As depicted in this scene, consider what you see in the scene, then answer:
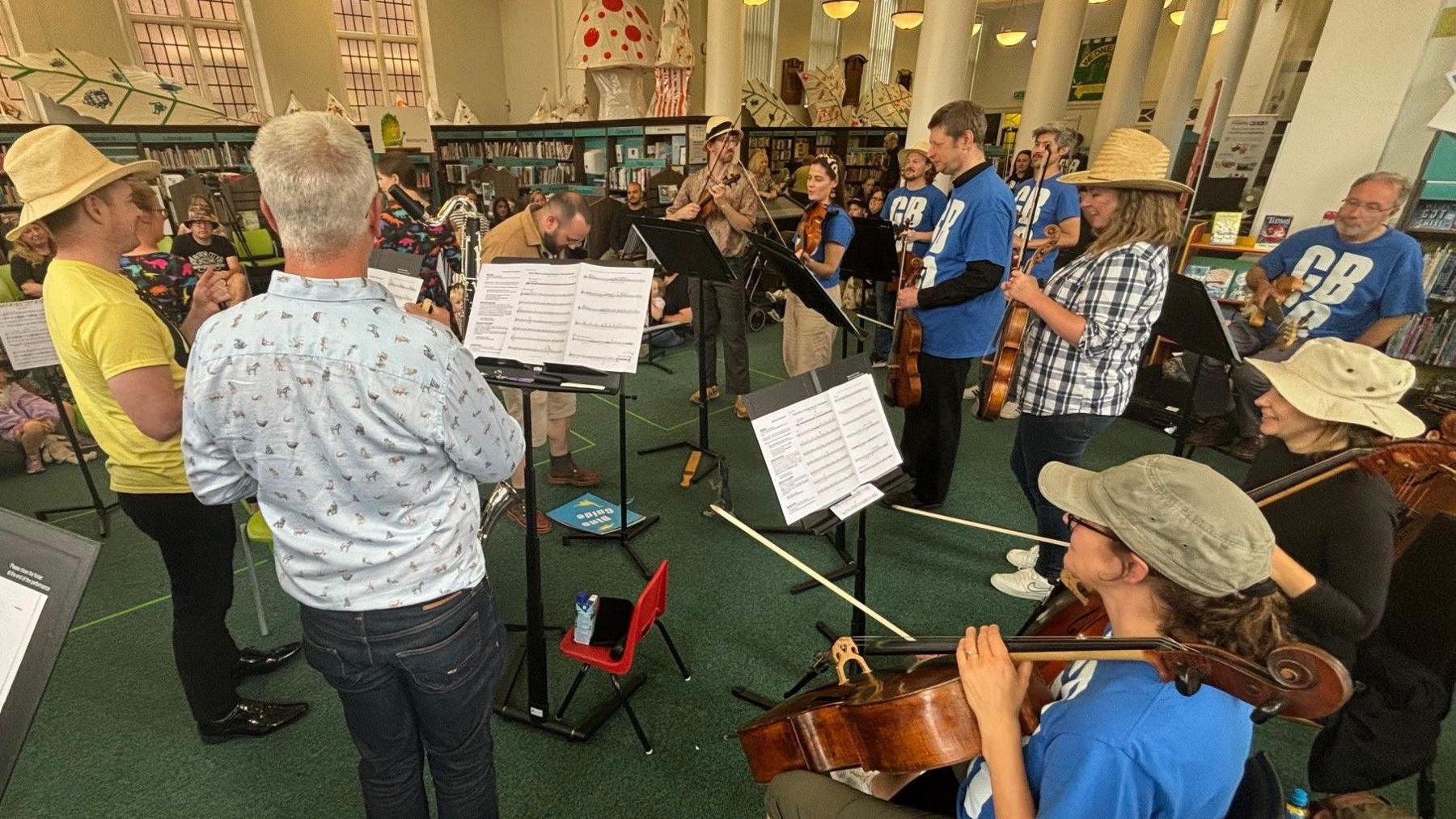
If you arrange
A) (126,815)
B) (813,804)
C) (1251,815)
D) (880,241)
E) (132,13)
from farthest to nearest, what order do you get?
(132,13) < (880,241) < (126,815) < (813,804) < (1251,815)

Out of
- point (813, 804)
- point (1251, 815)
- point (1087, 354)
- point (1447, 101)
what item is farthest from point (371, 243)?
point (1447, 101)

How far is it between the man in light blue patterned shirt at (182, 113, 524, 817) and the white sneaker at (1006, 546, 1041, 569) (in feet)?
8.27

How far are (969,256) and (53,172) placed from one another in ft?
10.0

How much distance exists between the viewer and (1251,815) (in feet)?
3.64

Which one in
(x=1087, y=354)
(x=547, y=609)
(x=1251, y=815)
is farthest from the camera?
(x=547, y=609)

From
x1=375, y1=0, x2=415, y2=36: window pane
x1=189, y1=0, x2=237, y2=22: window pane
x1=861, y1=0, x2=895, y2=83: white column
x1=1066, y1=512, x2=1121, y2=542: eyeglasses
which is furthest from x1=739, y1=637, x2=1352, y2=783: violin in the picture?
x1=861, y1=0, x2=895, y2=83: white column

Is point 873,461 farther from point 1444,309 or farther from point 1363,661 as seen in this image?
point 1444,309

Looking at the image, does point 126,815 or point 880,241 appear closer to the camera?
point 126,815

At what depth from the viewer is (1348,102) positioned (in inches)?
171

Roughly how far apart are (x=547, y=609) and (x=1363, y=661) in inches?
108

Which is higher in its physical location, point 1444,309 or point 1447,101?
point 1447,101

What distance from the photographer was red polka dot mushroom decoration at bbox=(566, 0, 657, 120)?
912 cm

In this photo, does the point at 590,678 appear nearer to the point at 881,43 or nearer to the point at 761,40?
the point at 761,40

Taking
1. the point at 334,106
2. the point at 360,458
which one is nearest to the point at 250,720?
the point at 360,458
